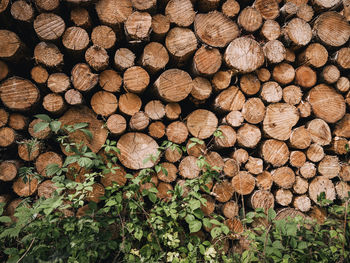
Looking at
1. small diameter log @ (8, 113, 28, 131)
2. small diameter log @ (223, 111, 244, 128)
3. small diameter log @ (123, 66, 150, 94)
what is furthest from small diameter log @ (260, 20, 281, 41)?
small diameter log @ (8, 113, 28, 131)

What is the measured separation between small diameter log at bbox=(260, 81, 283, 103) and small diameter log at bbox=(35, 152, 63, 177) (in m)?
1.97

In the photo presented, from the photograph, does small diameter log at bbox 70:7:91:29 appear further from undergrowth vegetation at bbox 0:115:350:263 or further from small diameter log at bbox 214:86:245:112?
small diameter log at bbox 214:86:245:112

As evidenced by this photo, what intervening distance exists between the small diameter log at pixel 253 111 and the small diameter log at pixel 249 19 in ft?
2.27

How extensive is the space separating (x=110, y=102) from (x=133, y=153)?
494 millimetres

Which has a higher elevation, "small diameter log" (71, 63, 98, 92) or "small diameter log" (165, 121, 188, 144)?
"small diameter log" (71, 63, 98, 92)

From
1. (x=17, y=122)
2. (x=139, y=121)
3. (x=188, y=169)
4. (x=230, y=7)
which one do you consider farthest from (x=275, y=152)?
(x=17, y=122)

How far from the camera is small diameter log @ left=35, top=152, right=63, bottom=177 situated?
5.39 ft

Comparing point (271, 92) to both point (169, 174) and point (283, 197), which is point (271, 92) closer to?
point (283, 197)

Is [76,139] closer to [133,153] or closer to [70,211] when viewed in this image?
[133,153]

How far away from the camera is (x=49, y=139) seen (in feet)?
5.82

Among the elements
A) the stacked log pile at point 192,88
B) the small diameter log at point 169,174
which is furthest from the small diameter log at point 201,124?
the small diameter log at point 169,174

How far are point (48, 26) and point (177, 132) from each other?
136 cm

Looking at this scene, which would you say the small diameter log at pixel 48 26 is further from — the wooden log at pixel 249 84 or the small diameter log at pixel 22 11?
the wooden log at pixel 249 84

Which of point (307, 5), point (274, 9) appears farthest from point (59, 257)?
point (307, 5)
